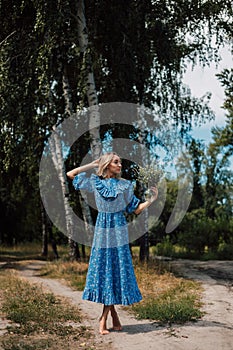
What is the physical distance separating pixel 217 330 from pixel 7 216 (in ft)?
69.0

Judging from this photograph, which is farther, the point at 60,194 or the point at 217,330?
the point at 60,194

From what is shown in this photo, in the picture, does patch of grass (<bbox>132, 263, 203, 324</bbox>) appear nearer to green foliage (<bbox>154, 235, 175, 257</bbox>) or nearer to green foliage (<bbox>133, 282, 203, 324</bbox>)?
green foliage (<bbox>133, 282, 203, 324</bbox>)

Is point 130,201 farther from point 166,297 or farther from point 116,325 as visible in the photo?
point 166,297

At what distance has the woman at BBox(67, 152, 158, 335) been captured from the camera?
18.2 ft

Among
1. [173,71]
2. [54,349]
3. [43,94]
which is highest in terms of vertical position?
[173,71]

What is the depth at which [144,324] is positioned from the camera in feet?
19.5

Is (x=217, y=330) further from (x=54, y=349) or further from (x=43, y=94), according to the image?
(x=43, y=94)

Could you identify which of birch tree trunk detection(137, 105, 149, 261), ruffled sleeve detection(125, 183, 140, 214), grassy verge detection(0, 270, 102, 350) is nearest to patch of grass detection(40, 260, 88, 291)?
birch tree trunk detection(137, 105, 149, 261)

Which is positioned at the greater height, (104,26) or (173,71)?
(104,26)

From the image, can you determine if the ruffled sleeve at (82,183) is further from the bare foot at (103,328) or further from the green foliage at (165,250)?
the green foliage at (165,250)

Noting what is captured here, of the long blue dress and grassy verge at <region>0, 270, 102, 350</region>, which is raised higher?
the long blue dress

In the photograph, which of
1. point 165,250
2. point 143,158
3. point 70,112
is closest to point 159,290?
point 143,158

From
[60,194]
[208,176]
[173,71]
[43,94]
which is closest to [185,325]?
[43,94]

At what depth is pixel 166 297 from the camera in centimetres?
759
